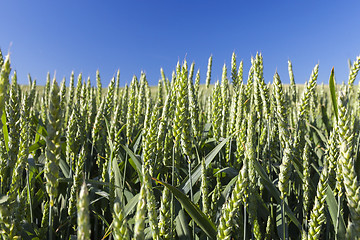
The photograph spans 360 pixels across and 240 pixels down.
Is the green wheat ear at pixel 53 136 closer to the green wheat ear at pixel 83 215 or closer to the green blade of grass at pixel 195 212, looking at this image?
the green wheat ear at pixel 83 215

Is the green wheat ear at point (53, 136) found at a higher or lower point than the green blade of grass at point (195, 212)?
higher

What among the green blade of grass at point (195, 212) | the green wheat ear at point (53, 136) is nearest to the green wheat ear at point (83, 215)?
the green wheat ear at point (53, 136)

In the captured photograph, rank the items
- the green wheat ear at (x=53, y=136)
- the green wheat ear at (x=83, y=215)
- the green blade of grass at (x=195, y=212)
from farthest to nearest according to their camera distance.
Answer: the green blade of grass at (x=195, y=212), the green wheat ear at (x=53, y=136), the green wheat ear at (x=83, y=215)

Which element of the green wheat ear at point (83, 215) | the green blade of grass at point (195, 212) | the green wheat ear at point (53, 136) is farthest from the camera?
the green blade of grass at point (195, 212)

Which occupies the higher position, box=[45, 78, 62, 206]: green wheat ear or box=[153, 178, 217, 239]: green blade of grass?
box=[45, 78, 62, 206]: green wheat ear

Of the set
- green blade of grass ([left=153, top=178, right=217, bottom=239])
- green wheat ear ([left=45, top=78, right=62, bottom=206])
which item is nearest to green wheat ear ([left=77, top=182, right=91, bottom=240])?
green wheat ear ([left=45, top=78, right=62, bottom=206])

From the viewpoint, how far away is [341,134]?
3.13 ft

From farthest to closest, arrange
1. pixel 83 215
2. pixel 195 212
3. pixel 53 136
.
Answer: pixel 195 212, pixel 53 136, pixel 83 215

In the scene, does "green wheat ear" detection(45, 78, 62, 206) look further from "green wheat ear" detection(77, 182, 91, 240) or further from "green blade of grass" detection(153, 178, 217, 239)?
"green blade of grass" detection(153, 178, 217, 239)

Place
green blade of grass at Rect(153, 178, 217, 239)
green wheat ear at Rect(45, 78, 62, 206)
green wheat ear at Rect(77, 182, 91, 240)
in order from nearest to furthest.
→ 1. green wheat ear at Rect(77, 182, 91, 240)
2. green wheat ear at Rect(45, 78, 62, 206)
3. green blade of grass at Rect(153, 178, 217, 239)

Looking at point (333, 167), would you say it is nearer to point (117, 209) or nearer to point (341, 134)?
point (341, 134)

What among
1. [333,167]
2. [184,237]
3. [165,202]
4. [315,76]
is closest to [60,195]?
[184,237]

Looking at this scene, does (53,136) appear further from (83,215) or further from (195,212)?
(195,212)

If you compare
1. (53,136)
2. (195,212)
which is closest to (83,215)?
(53,136)
